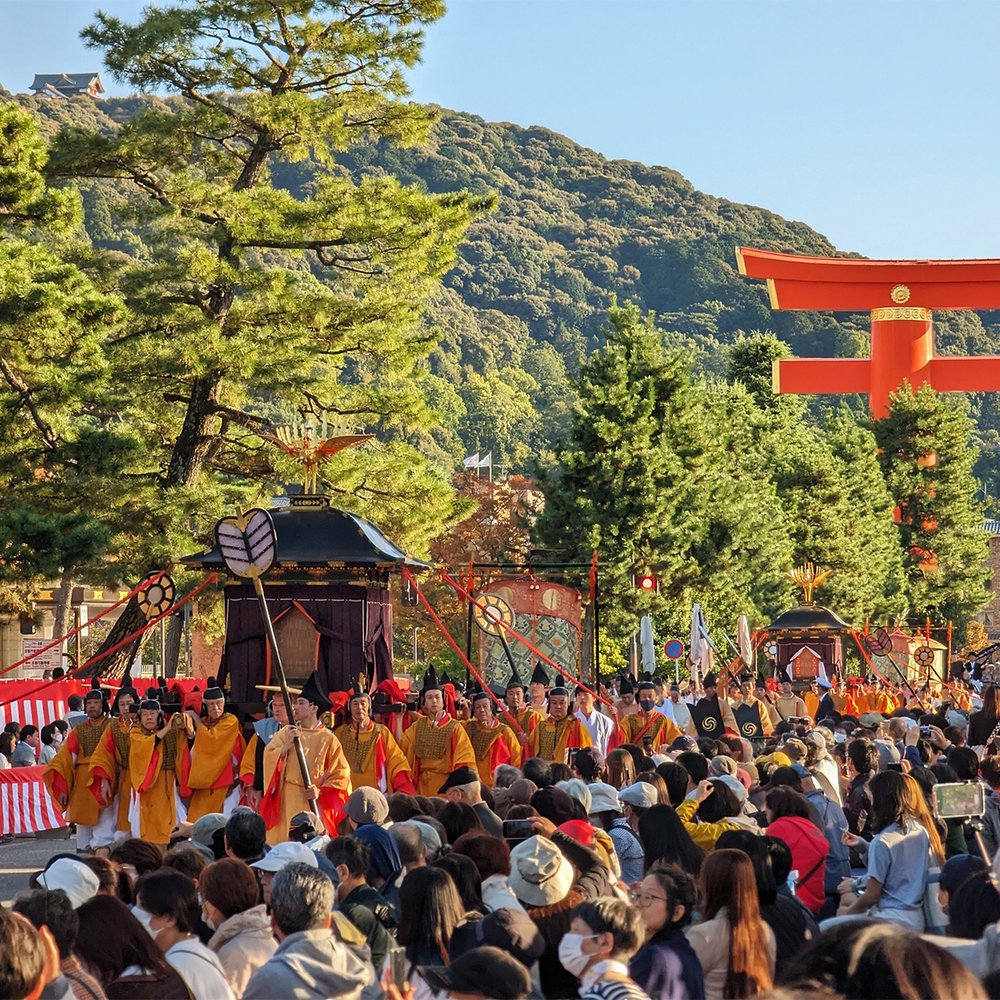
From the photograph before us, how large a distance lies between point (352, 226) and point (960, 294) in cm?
3231

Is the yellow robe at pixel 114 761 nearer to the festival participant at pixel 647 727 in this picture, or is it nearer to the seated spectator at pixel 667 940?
the festival participant at pixel 647 727

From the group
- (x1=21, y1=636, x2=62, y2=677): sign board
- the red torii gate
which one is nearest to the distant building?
the red torii gate

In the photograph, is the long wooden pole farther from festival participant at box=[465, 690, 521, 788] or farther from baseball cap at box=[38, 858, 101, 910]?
baseball cap at box=[38, 858, 101, 910]

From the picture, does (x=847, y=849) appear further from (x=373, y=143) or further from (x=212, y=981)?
(x=373, y=143)

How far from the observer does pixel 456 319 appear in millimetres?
132250

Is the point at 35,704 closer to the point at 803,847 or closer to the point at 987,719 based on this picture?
the point at 987,719

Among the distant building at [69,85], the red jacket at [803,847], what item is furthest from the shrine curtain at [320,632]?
the distant building at [69,85]

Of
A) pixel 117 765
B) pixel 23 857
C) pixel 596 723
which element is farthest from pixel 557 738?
pixel 23 857

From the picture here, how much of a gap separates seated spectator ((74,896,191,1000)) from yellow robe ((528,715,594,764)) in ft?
29.4

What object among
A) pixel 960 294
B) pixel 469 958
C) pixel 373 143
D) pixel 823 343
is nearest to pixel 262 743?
pixel 469 958

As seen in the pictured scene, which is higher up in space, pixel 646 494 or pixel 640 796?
pixel 646 494

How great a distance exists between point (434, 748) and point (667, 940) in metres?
7.87

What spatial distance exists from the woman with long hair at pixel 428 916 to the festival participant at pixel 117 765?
866cm

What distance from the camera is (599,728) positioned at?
15320 millimetres
